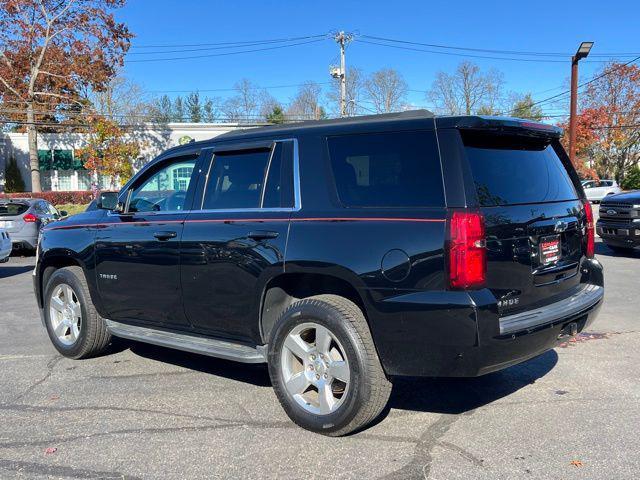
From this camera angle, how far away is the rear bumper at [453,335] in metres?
3.32

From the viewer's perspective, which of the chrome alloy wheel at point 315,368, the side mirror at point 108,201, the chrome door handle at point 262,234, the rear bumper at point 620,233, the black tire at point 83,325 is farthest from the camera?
the rear bumper at point 620,233

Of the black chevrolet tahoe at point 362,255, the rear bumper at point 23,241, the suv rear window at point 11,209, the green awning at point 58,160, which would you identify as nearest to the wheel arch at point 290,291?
the black chevrolet tahoe at point 362,255

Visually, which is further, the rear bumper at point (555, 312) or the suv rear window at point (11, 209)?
the suv rear window at point (11, 209)

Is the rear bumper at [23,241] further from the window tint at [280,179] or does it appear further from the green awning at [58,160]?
the green awning at [58,160]

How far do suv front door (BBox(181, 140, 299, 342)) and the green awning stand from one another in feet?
127

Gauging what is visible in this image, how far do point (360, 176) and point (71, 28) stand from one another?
127 ft

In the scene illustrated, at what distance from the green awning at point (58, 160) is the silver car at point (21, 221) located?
86.9ft

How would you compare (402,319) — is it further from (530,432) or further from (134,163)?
(134,163)

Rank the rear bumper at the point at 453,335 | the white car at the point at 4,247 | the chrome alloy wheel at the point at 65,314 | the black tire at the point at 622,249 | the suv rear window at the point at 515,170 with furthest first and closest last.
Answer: the black tire at the point at 622,249 < the white car at the point at 4,247 < the chrome alloy wheel at the point at 65,314 < the suv rear window at the point at 515,170 < the rear bumper at the point at 453,335

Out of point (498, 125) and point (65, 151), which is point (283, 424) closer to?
point (498, 125)

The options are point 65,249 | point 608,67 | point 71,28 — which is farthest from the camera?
point 608,67

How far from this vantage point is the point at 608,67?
4766cm

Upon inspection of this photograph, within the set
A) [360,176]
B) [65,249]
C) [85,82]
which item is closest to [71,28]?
[85,82]

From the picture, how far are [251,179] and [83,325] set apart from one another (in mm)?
2402
